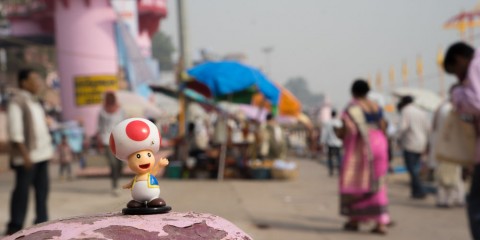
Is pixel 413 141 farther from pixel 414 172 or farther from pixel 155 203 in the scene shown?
pixel 155 203

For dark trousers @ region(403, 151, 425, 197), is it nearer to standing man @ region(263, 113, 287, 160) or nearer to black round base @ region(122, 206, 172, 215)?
standing man @ region(263, 113, 287, 160)

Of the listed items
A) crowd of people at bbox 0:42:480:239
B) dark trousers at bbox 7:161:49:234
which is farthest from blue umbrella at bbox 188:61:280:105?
dark trousers at bbox 7:161:49:234

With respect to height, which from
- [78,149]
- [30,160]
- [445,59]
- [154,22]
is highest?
[154,22]

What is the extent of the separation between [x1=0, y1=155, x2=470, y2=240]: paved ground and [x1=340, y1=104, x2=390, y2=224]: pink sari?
9.6 inches

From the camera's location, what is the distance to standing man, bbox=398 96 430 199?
38.4 feet

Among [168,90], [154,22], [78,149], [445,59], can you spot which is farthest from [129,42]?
[445,59]

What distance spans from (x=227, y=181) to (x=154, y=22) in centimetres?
2316

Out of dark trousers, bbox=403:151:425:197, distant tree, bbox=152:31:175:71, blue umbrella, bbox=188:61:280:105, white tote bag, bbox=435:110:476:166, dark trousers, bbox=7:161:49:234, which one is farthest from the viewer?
distant tree, bbox=152:31:175:71

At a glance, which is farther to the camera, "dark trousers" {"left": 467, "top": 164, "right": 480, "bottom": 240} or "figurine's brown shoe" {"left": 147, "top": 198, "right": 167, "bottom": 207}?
"dark trousers" {"left": 467, "top": 164, "right": 480, "bottom": 240}

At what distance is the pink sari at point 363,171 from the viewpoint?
8.00m

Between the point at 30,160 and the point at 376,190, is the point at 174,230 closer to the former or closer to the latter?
the point at 30,160

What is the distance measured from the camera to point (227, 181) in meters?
15.4

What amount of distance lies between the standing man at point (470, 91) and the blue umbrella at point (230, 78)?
9.64 m

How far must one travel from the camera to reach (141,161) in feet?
7.45
